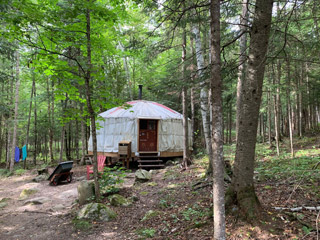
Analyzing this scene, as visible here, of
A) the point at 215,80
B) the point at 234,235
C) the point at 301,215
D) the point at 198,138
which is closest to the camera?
the point at 215,80

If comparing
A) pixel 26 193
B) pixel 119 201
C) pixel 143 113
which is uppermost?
pixel 143 113

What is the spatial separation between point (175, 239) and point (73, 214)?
2.60m

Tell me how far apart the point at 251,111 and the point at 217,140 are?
0.94 metres

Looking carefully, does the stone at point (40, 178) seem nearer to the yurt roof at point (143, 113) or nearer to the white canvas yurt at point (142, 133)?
the white canvas yurt at point (142, 133)

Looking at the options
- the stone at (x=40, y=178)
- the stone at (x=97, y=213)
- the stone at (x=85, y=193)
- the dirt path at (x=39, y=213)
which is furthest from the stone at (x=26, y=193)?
the stone at (x=97, y=213)

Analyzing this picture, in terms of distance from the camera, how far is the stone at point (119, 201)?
182 inches

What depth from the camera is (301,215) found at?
274 centimetres

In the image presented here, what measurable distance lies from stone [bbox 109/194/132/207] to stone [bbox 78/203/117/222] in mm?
482

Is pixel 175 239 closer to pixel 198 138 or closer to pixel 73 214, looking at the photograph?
pixel 73 214

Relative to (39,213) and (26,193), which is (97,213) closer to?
(39,213)

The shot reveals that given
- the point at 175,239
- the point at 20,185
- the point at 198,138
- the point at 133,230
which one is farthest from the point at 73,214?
the point at 198,138

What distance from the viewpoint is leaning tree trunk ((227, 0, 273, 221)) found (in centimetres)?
275

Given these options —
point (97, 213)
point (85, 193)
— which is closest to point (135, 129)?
point (85, 193)

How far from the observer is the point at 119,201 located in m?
4.67
